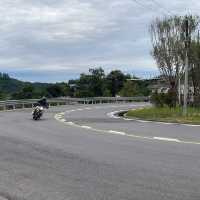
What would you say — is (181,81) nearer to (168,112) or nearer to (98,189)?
(168,112)

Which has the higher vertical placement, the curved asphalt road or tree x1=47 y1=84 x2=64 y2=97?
tree x1=47 y1=84 x2=64 y2=97

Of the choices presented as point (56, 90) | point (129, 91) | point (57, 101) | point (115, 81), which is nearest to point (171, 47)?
point (57, 101)

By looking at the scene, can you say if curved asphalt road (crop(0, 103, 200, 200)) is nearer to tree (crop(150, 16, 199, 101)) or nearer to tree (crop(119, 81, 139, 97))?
tree (crop(150, 16, 199, 101))

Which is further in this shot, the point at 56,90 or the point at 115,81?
the point at 115,81

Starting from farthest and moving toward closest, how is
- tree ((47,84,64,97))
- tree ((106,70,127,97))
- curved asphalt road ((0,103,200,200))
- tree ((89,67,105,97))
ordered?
tree ((106,70,127,97)) → tree ((89,67,105,97)) → tree ((47,84,64,97)) → curved asphalt road ((0,103,200,200))

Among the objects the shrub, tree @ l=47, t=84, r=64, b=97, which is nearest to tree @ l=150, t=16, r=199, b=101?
the shrub

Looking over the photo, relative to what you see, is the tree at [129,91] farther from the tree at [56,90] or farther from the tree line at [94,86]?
the tree at [56,90]

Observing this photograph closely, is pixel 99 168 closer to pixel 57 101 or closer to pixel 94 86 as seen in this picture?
pixel 57 101

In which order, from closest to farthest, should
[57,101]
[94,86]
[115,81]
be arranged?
[57,101] → [94,86] → [115,81]

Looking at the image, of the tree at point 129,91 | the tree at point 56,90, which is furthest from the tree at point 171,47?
the tree at point 56,90

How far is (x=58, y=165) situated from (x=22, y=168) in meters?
0.75

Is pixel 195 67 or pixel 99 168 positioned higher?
pixel 195 67

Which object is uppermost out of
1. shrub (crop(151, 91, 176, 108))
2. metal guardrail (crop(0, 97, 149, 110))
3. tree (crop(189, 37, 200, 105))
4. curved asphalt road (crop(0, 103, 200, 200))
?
tree (crop(189, 37, 200, 105))

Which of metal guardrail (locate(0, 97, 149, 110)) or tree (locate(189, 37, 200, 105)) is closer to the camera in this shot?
tree (locate(189, 37, 200, 105))
